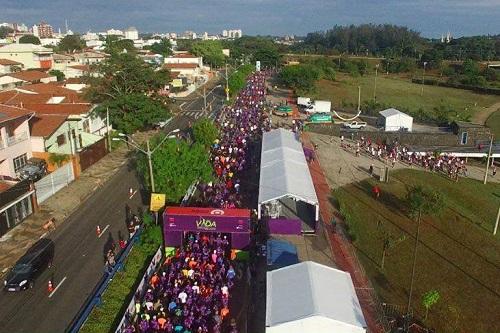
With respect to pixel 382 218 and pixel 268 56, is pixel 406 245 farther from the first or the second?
pixel 268 56

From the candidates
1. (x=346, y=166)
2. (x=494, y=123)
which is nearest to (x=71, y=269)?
(x=346, y=166)

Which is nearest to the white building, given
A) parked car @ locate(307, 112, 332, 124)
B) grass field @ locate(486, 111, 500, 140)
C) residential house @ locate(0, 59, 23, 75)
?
parked car @ locate(307, 112, 332, 124)

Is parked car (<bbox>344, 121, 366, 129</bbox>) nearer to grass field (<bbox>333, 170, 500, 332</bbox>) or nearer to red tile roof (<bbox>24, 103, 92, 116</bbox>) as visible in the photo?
grass field (<bbox>333, 170, 500, 332</bbox>)

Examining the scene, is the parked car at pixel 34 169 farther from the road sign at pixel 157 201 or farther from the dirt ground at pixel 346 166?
the dirt ground at pixel 346 166

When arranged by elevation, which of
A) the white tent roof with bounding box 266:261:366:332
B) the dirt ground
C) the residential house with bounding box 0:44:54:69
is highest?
the residential house with bounding box 0:44:54:69

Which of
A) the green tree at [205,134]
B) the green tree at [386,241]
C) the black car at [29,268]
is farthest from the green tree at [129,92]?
the green tree at [386,241]

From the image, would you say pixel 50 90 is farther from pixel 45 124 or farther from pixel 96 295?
pixel 96 295
